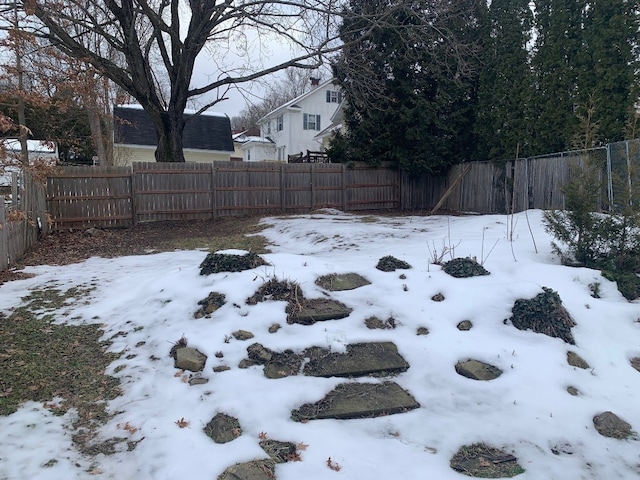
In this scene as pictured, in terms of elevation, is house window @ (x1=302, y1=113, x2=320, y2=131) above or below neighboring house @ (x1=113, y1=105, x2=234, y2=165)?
above

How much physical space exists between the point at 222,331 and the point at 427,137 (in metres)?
13.1

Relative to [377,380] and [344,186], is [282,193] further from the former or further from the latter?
[377,380]

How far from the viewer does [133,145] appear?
26.2m

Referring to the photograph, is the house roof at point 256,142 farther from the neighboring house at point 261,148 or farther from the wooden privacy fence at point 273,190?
the wooden privacy fence at point 273,190

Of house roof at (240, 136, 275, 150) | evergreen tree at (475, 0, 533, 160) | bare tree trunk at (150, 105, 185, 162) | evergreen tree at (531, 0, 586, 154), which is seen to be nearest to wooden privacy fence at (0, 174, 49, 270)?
bare tree trunk at (150, 105, 185, 162)

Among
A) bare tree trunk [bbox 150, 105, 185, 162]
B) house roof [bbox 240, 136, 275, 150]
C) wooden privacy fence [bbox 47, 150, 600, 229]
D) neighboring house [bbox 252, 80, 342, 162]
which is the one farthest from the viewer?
house roof [bbox 240, 136, 275, 150]

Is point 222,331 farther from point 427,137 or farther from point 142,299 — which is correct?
point 427,137

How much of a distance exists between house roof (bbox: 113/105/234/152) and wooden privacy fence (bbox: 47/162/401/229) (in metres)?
12.0

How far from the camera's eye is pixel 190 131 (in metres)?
28.4

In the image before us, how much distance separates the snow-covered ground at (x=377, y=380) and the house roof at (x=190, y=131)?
22.7 meters

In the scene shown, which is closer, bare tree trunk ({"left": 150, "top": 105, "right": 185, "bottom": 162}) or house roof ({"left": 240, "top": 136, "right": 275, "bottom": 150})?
bare tree trunk ({"left": 150, "top": 105, "right": 185, "bottom": 162})

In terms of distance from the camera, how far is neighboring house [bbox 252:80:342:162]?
34000mm

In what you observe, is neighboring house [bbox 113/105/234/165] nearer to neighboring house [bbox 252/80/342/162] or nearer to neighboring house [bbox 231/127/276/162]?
neighboring house [bbox 252/80/342/162]

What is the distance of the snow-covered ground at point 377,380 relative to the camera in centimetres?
261
